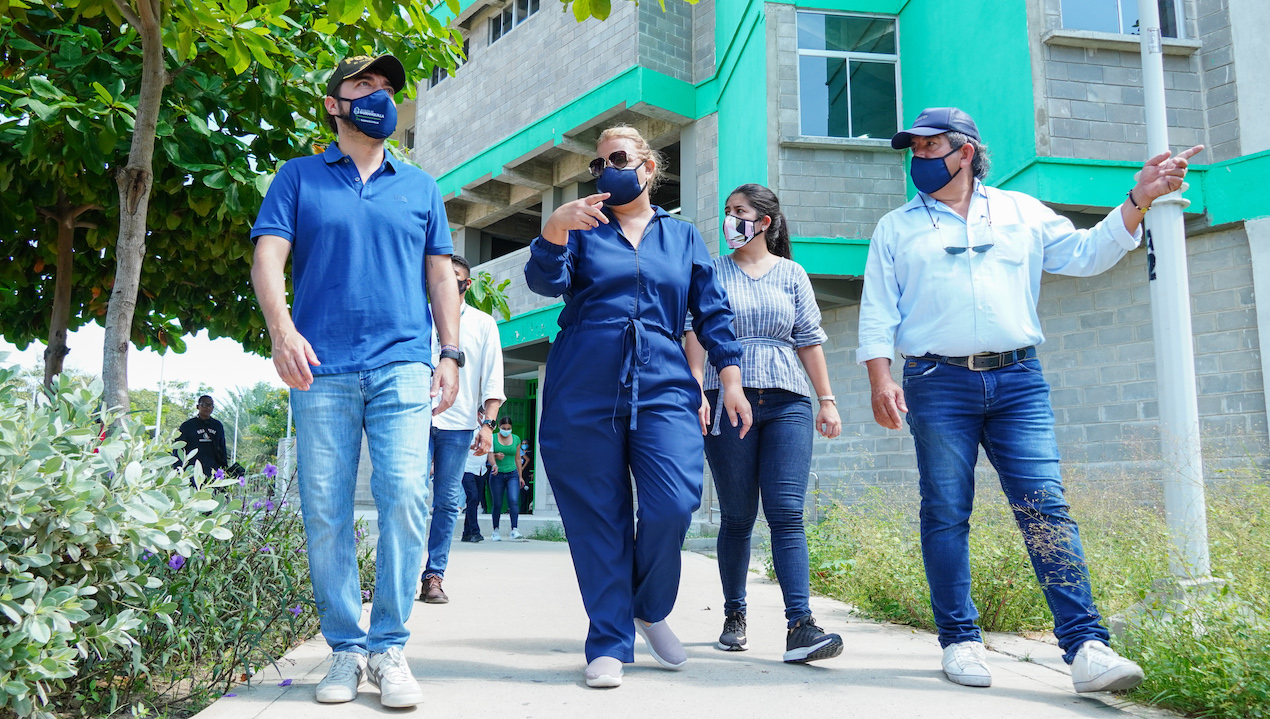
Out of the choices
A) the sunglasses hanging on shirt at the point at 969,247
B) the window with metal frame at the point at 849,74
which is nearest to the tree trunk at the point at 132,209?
the sunglasses hanging on shirt at the point at 969,247

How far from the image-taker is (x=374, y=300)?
3.33m

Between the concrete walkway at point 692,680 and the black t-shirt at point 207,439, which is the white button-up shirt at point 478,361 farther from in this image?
the black t-shirt at point 207,439

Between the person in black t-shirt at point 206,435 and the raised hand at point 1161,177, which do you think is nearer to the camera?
the raised hand at point 1161,177

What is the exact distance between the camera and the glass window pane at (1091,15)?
32.1 ft

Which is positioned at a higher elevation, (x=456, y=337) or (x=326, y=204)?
(x=326, y=204)

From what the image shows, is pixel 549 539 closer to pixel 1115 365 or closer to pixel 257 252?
pixel 1115 365

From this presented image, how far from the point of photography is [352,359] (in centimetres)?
327

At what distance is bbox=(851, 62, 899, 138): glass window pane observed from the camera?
12750mm

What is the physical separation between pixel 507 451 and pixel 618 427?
9.81 m

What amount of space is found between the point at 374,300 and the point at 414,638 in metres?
1.83

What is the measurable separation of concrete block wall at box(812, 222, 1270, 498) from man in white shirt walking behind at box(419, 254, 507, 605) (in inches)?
155

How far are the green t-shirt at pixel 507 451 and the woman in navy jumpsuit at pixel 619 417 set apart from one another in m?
9.22

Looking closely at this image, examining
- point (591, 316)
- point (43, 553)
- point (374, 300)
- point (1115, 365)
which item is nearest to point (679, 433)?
point (591, 316)

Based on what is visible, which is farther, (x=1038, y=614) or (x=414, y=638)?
(x=1038, y=614)
